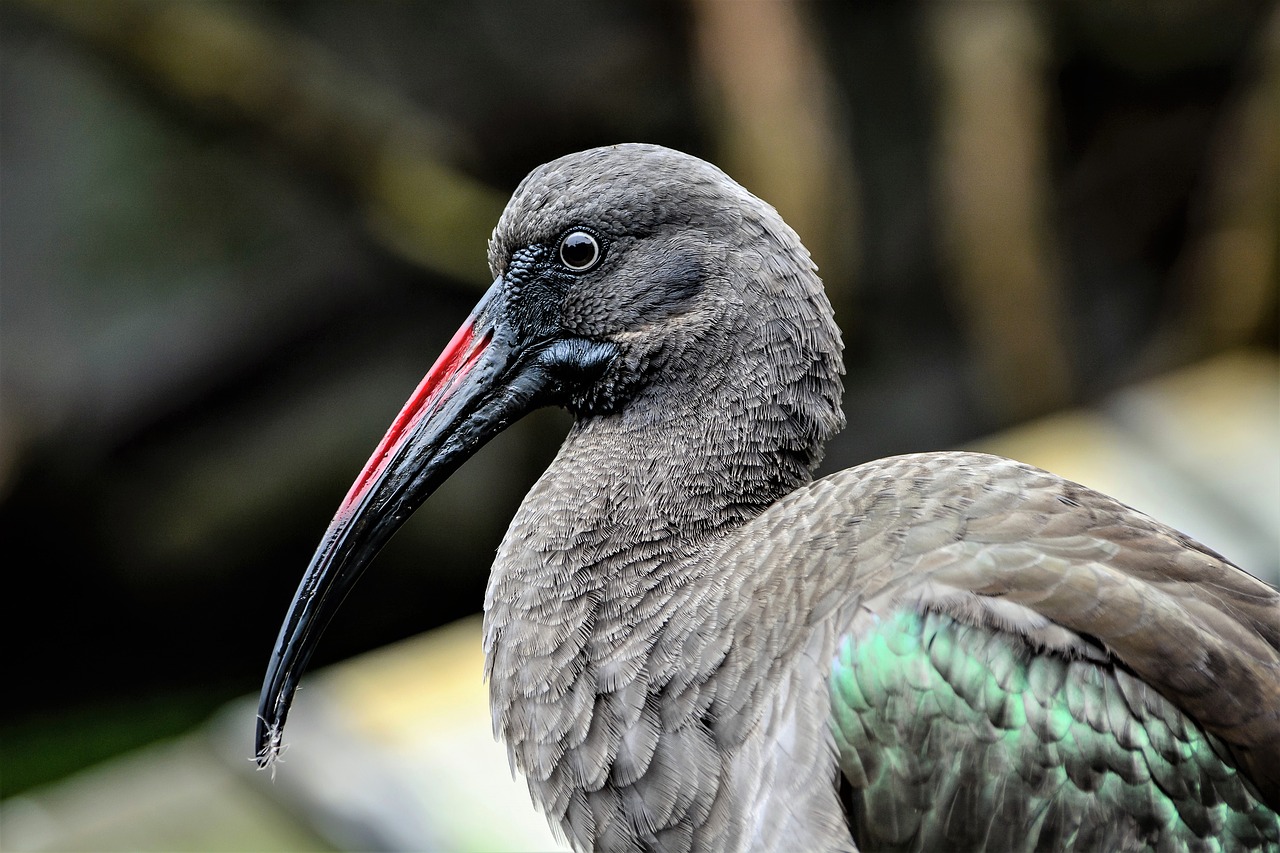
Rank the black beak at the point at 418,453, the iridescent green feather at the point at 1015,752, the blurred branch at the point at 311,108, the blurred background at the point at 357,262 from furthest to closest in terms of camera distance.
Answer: the blurred background at the point at 357,262
the blurred branch at the point at 311,108
the black beak at the point at 418,453
the iridescent green feather at the point at 1015,752

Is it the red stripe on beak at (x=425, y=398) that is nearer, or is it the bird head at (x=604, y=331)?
the bird head at (x=604, y=331)

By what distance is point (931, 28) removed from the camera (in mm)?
7227

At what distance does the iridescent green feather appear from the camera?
6.61 feet

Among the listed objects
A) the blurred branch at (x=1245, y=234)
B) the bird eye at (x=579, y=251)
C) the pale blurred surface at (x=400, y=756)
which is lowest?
the pale blurred surface at (x=400, y=756)

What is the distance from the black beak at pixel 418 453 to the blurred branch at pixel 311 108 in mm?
3753

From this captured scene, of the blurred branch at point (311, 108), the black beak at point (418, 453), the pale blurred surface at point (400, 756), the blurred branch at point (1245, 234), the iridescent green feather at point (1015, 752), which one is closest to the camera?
the iridescent green feather at point (1015, 752)

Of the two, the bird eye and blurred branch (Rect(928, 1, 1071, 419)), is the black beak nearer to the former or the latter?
the bird eye

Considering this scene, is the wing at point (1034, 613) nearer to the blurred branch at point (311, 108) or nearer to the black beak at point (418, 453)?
the black beak at point (418, 453)

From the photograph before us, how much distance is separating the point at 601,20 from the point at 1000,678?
5.59m

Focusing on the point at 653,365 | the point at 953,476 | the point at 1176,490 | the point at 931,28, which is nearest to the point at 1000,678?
the point at 953,476

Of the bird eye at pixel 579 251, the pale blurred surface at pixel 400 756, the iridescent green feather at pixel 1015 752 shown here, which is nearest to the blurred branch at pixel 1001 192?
the pale blurred surface at pixel 400 756

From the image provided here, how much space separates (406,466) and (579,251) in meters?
0.55

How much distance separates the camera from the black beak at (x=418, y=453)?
261 cm

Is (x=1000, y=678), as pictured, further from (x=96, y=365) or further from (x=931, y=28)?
(x=931, y=28)
